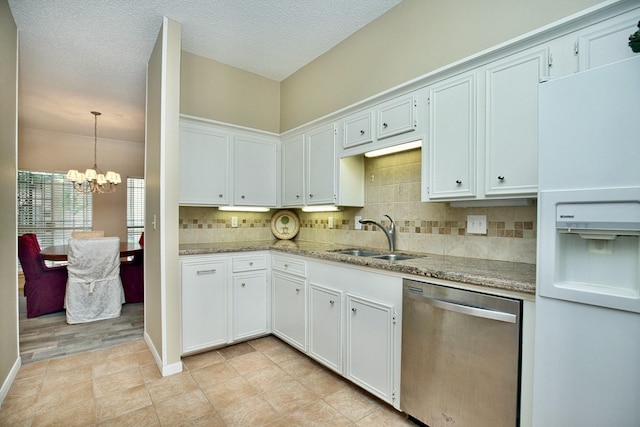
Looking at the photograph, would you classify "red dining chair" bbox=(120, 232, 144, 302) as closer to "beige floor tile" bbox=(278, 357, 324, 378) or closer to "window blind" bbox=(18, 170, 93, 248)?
"window blind" bbox=(18, 170, 93, 248)

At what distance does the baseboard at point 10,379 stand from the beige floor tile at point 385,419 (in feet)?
7.44

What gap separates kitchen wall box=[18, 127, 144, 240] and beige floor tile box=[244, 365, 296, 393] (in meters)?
4.96

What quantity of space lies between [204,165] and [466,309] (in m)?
2.47

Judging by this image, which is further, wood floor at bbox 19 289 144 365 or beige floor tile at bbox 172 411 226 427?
wood floor at bbox 19 289 144 365

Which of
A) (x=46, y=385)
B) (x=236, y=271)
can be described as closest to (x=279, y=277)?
(x=236, y=271)

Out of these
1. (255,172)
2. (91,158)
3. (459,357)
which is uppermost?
(91,158)

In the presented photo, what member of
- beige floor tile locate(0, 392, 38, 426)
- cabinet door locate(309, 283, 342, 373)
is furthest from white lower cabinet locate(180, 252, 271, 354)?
beige floor tile locate(0, 392, 38, 426)

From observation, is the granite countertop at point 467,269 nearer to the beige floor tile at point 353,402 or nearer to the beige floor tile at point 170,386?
the beige floor tile at point 353,402

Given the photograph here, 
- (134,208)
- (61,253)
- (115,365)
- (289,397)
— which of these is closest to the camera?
(289,397)

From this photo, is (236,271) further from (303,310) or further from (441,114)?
(441,114)

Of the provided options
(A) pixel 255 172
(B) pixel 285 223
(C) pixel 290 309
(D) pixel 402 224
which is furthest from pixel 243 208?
(D) pixel 402 224

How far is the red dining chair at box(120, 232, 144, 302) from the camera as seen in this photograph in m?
4.21

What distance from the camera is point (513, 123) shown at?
1.60 meters

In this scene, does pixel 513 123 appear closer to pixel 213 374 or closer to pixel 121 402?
pixel 213 374
